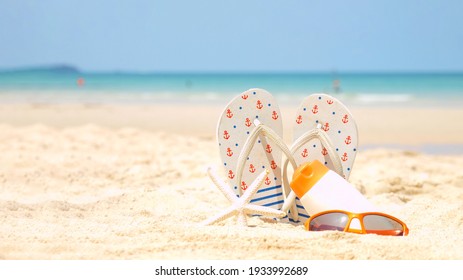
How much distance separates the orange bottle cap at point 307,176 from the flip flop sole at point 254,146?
0.26m

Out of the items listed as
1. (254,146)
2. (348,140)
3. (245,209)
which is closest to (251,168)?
(254,146)

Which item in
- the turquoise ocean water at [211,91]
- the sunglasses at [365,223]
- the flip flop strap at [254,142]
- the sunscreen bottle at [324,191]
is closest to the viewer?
the sunglasses at [365,223]

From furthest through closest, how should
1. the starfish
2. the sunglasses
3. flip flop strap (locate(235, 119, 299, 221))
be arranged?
flip flop strap (locate(235, 119, 299, 221)), the starfish, the sunglasses

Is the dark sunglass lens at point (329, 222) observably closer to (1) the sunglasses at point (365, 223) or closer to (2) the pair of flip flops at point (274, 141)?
(1) the sunglasses at point (365, 223)

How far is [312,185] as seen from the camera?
335cm

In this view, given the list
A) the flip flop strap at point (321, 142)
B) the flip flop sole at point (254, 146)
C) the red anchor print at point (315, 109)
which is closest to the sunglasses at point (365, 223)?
the flip flop strap at point (321, 142)

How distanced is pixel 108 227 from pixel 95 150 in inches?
133

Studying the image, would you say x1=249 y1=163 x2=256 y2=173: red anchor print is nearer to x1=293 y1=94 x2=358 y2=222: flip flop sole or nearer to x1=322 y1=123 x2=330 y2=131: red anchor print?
x1=293 y1=94 x2=358 y2=222: flip flop sole

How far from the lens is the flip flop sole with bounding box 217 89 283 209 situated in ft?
11.6

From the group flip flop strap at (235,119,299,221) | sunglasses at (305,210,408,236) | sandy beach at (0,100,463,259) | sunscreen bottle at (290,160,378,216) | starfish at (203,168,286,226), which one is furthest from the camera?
flip flop strap at (235,119,299,221)

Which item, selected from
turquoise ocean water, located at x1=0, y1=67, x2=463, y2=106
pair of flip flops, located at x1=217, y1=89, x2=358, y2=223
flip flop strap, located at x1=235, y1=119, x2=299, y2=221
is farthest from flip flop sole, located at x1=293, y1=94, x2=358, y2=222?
turquoise ocean water, located at x1=0, y1=67, x2=463, y2=106

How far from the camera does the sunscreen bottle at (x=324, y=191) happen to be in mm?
3209

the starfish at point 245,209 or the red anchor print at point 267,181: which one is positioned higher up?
the red anchor print at point 267,181

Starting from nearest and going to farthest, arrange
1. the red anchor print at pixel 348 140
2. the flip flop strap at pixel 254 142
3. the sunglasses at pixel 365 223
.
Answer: the sunglasses at pixel 365 223 → the flip flop strap at pixel 254 142 → the red anchor print at pixel 348 140
